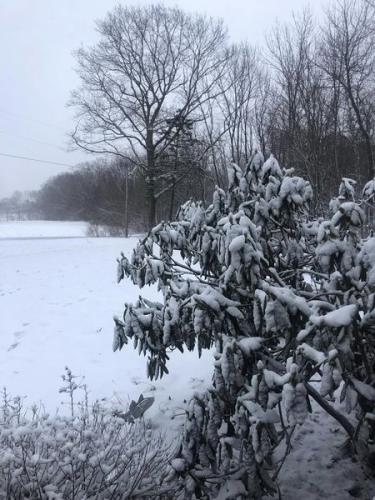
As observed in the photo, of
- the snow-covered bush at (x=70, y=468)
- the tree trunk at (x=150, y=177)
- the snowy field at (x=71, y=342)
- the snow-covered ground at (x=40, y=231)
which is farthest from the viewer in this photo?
the snow-covered ground at (x=40, y=231)

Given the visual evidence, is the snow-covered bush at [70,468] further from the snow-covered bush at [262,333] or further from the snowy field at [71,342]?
the snowy field at [71,342]

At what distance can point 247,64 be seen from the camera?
734 inches

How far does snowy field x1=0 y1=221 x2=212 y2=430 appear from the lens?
15.6 ft

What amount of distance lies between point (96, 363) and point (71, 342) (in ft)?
3.19

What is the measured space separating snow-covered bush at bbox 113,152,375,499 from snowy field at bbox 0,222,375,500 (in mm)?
924

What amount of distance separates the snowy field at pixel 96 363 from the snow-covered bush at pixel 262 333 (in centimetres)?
92

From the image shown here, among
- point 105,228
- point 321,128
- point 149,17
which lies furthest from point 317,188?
point 105,228

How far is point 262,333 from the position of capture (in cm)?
230

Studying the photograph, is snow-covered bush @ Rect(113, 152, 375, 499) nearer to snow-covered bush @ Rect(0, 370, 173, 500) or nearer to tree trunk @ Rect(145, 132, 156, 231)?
snow-covered bush @ Rect(0, 370, 173, 500)

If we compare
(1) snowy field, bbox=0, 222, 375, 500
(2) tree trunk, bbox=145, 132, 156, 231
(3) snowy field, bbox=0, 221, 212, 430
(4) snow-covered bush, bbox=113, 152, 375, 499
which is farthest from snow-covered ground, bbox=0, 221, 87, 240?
(4) snow-covered bush, bbox=113, 152, 375, 499

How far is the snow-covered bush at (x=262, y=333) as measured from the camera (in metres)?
1.67

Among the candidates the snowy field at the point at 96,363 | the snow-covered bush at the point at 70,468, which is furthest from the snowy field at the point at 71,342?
the snow-covered bush at the point at 70,468

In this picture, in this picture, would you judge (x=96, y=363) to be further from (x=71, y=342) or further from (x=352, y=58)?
(x=352, y=58)

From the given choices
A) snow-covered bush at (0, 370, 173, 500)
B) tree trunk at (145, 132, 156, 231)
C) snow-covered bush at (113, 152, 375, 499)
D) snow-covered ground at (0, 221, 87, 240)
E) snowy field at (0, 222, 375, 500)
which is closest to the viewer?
snow-covered bush at (113, 152, 375, 499)
